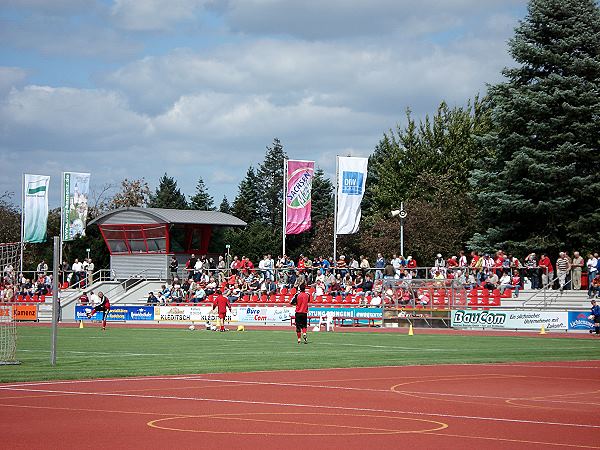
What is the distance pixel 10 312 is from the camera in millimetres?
26766

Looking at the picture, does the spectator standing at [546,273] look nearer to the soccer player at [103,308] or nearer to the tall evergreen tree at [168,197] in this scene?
the soccer player at [103,308]

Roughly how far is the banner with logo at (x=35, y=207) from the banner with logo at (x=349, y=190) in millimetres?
21440

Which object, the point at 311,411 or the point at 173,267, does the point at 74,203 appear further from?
the point at 311,411

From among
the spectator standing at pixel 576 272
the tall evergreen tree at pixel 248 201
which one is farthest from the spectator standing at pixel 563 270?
the tall evergreen tree at pixel 248 201

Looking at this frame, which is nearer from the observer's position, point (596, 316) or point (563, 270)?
point (596, 316)

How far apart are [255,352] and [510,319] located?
763 inches

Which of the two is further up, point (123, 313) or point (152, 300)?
point (152, 300)

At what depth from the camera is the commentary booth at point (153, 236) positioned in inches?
2960

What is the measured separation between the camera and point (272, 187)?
433ft

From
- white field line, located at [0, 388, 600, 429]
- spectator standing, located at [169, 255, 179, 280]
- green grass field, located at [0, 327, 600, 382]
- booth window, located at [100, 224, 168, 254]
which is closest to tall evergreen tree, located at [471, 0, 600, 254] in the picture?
green grass field, located at [0, 327, 600, 382]

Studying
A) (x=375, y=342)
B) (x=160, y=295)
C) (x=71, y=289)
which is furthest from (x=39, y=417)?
(x=71, y=289)

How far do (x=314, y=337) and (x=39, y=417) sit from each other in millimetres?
27347

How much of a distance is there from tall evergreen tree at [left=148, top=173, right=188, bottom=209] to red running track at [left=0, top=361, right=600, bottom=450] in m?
112

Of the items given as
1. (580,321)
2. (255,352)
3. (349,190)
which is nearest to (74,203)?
(349,190)
